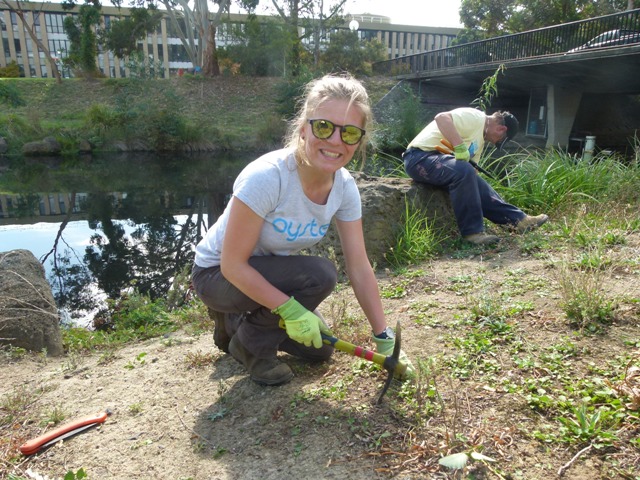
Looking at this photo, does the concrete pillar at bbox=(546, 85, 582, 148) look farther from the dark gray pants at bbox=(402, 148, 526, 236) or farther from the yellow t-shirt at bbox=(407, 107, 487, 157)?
the dark gray pants at bbox=(402, 148, 526, 236)

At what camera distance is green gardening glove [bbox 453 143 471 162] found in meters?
4.66

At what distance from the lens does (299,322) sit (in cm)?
216

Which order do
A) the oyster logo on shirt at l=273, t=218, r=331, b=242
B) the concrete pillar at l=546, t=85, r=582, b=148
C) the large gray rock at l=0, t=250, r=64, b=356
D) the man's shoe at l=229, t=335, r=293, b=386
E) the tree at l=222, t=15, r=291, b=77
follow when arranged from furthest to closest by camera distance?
the tree at l=222, t=15, r=291, b=77 → the concrete pillar at l=546, t=85, r=582, b=148 → the large gray rock at l=0, t=250, r=64, b=356 → the man's shoe at l=229, t=335, r=293, b=386 → the oyster logo on shirt at l=273, t=218, r=331, b=242

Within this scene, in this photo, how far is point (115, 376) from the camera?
2.91 metres

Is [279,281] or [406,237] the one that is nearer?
[279,281]

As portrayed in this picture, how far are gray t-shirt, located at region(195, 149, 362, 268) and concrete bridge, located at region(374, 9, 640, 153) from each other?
9.93m

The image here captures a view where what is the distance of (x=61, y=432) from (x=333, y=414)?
1.16 metres

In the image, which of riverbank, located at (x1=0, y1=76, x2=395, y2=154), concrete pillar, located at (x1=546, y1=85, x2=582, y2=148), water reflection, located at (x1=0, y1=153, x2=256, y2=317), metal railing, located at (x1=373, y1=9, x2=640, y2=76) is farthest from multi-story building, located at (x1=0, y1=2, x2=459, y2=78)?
water reflection, located at (x1=0, y1=153, x2=256, y2=317)

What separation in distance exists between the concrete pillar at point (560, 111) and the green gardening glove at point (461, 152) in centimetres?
1608

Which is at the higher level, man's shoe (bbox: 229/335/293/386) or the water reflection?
man's shoe (bbox: 229/335/293/386)

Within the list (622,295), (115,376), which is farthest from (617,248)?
(115,376)

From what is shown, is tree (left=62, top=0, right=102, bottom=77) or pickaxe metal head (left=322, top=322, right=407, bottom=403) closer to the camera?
pickaxe metal head (left=322, top=322, right=407, bottom=403)

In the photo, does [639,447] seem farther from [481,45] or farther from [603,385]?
[481,45]

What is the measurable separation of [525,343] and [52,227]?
10.1 meters
